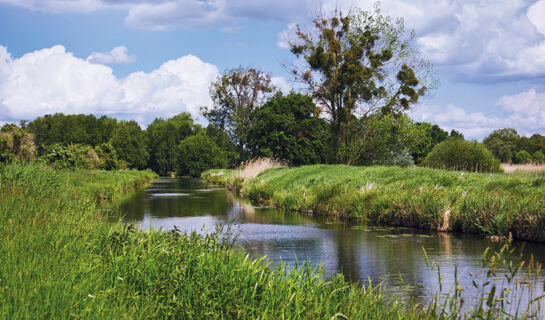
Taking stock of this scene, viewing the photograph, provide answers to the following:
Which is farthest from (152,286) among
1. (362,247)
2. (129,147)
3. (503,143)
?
(503,143)

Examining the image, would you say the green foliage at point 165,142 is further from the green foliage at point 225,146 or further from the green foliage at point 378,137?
the green foliage at point 378,137

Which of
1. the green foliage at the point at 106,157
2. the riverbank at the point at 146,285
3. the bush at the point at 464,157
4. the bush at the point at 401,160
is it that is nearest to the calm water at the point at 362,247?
the riverbank at the point at 146,285

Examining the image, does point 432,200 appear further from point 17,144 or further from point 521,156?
point 521,156

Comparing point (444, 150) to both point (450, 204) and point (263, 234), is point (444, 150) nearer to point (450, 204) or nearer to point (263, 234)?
point (450, 204)

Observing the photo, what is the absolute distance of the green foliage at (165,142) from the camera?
97875 millimetres

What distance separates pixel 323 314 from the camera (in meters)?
5.38

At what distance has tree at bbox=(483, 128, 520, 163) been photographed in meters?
92.2

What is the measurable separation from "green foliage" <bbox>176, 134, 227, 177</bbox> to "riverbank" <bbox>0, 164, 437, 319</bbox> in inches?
2918

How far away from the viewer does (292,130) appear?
44844mm

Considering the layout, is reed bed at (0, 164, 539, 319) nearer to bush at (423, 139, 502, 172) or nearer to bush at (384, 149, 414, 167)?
bush at (423, 139, 502, 172)

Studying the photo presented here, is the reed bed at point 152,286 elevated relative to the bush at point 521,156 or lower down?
lower down

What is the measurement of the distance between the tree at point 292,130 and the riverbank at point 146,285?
3640 centimetres

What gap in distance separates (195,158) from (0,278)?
77.8 meters

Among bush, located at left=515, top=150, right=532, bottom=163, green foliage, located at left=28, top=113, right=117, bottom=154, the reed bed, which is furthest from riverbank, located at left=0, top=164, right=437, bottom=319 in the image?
bush, located at left=515, top=150, right=532, bottom=163
